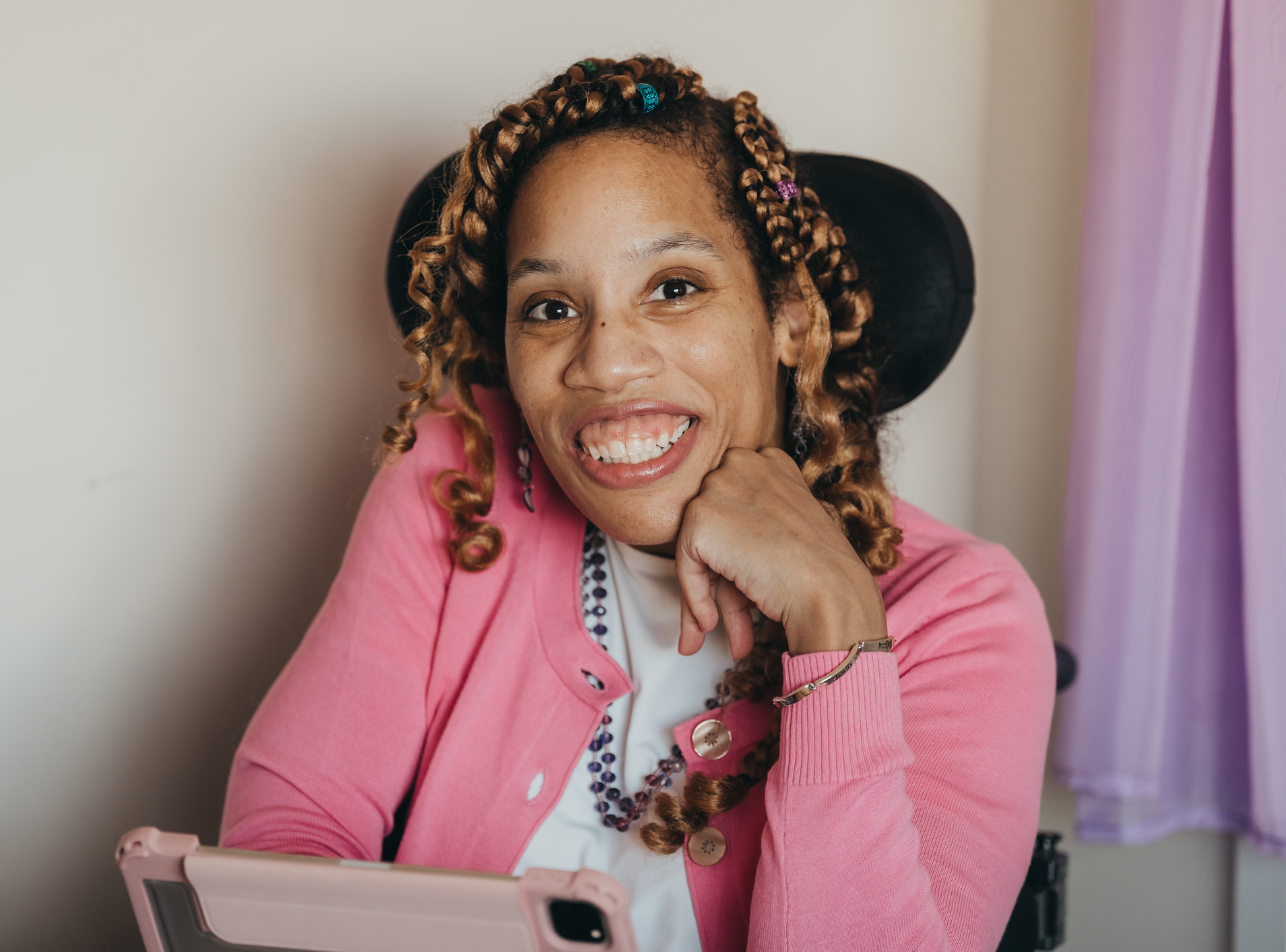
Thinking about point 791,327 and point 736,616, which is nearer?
point 736,616

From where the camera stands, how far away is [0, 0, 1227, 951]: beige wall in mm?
1352

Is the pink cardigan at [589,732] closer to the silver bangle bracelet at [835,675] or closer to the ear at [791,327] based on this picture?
the silver bangle bracelet at [835,675]

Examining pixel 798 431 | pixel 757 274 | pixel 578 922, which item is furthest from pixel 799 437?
pixel 578 922

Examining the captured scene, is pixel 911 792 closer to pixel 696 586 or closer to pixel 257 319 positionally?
pixel 696 586

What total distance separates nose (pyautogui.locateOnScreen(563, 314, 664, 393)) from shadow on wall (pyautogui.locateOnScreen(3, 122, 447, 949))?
0.71 m

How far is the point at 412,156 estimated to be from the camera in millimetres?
1674

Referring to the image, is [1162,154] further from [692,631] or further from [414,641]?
[414,641]

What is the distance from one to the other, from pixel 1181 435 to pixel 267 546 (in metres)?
1.35

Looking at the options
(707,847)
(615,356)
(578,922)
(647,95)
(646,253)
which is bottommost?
(707,847)

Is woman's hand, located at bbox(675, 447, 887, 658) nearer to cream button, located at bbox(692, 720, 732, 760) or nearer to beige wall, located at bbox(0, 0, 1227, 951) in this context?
cream button, located at bbox(692, 720, 732, 760)

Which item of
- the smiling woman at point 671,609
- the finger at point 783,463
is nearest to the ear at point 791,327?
the smiling woman at point 671,609

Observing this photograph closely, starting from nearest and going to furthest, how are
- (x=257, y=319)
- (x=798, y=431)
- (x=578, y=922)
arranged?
(x=578, y=922) < (x=798, y=431) < (x=257, y=319)

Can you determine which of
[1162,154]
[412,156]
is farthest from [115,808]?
[1162,154]

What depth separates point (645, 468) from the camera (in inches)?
43.8
